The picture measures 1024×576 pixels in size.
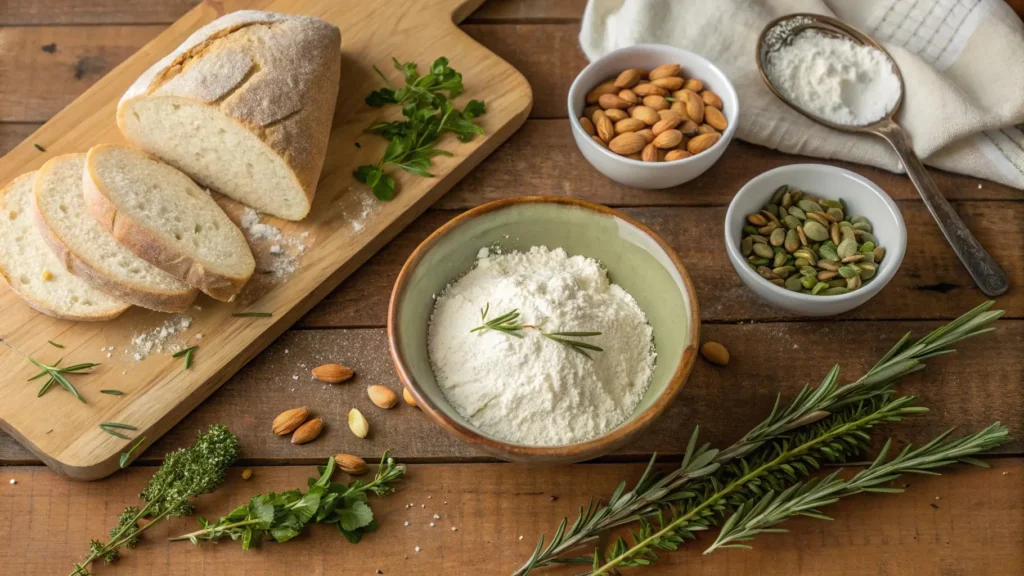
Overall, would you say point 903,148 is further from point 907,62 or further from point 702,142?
point 702,142

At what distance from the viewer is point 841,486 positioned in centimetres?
184

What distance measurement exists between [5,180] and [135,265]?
484 millimetres

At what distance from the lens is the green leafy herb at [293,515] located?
1869 millimetres

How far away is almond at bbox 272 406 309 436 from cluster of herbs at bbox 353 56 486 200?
574 mm

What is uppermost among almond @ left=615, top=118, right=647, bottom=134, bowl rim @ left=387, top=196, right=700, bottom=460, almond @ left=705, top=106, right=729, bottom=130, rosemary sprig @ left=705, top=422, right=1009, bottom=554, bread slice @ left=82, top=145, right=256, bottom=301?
almond @ left=705, top=106, right=729, bottom=130

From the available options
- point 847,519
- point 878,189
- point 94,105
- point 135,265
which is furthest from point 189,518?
point 878,189

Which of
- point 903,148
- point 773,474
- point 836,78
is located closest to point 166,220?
point 773,474

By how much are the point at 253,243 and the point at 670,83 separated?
1.15 m

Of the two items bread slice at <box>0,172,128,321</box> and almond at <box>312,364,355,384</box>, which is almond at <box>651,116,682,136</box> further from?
bread slice at <box>0,172,128,321</box>

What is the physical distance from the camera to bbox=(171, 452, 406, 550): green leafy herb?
6.13ft

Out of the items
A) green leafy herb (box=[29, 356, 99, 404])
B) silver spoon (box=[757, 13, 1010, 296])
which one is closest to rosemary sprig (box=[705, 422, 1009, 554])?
silver spoon (box=[757, 13, 1010, 296])

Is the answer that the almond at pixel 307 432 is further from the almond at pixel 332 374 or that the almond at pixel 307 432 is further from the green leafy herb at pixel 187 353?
the green leafy herb at pixel 187 353

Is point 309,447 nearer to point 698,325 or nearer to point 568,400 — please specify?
point 568,400

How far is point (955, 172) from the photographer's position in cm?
236
